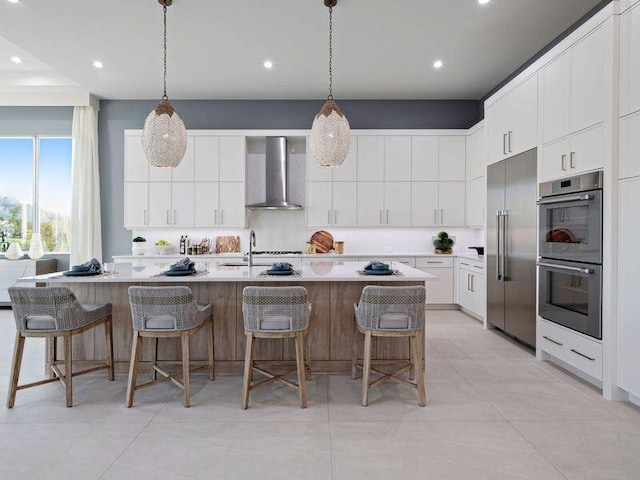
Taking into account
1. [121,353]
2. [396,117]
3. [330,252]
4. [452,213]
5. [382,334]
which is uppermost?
A: [396,117]

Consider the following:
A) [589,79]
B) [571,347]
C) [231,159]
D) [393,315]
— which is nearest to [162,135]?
[393,315]

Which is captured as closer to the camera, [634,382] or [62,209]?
[634,382]

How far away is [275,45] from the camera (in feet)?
14.2

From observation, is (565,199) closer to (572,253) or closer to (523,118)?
(572,253)

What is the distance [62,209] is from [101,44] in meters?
3.07

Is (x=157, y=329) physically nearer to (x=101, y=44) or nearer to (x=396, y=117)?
(x=101, y=44)

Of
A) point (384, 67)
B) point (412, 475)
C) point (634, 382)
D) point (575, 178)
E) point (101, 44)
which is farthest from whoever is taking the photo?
point (384, 67)

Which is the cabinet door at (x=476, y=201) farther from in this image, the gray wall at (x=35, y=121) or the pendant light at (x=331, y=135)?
the gray wall at (x=35, y=121)

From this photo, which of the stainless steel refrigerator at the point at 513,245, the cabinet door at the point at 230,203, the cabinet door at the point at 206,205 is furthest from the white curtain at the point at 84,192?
the stainless steel refrigerator at the point at 513,245

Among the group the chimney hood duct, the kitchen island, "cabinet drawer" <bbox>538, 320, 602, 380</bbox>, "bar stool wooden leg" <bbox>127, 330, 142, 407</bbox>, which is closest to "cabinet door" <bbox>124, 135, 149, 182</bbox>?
the chimney hood duct

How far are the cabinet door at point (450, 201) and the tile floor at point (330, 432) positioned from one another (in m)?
2.99

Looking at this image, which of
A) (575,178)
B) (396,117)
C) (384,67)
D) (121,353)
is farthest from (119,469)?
(396,117)

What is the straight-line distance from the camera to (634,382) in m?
2.57

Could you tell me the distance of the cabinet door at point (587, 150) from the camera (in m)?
2.85
